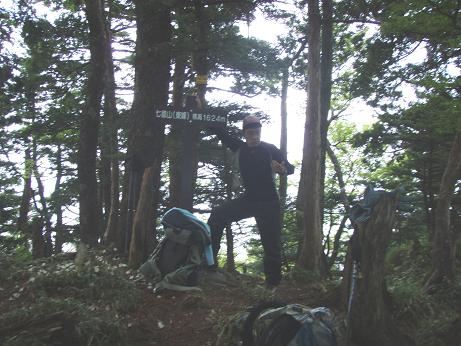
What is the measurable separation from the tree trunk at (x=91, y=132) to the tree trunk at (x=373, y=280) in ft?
29.3

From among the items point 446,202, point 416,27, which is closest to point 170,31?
point 416,27

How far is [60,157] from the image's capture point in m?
20.5

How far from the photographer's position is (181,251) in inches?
234

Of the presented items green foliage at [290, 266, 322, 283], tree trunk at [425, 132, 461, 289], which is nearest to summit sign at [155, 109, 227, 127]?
green foliage at [290, 266, 322, 283]

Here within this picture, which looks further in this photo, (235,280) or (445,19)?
(235,280)

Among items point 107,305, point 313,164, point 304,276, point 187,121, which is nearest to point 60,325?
point 107,305

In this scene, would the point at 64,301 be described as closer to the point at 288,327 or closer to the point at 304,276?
the point at 288,327

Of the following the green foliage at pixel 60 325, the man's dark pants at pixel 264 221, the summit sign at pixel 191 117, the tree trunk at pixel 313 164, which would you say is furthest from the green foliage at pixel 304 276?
the green foliage at pixel 60 325

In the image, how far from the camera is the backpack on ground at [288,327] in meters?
3.34

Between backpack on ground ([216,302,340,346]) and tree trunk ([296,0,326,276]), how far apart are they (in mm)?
3866

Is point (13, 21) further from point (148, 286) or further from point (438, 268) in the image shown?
point (438, 268)

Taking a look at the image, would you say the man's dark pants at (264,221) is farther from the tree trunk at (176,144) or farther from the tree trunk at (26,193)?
the tree trunk at (26,193)

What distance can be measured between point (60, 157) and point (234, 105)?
12.3 m

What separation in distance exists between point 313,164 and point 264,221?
2.43 meters
